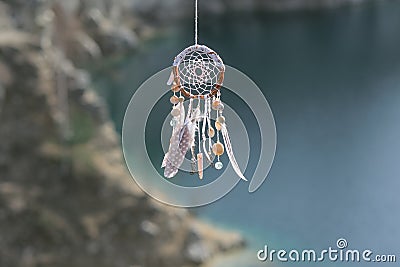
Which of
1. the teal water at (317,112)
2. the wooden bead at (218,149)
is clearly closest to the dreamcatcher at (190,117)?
the wooden bead at (218,149)

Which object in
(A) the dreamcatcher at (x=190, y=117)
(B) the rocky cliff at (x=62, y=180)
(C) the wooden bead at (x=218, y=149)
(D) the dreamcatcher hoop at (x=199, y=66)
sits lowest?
A: (C) the wooden bead at (x=218, y=149)

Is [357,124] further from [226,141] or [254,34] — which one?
[226,141]

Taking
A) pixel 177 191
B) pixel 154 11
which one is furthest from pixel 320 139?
pixel 154 11

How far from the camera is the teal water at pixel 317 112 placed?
12.6 feet

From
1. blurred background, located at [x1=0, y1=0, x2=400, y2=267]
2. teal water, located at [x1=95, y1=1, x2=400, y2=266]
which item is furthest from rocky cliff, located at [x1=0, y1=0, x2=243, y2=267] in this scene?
teal water, located at [x1=95, y1=1, x2=400, y2=266]

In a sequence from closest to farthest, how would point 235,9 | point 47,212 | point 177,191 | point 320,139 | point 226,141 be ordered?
point 226,141 → point 47,212 → point 177,191 → point 320,139 → point 235,9

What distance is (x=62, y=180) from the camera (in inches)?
161

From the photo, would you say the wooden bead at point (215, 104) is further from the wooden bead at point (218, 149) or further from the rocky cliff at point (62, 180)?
the rocky cliff at point (62, 180)

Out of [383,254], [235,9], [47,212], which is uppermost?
[235,9]

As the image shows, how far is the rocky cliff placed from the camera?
377 centimetres

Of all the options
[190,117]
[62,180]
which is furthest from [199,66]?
[62,180]

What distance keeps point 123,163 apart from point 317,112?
5.06 ft

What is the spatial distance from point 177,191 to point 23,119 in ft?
3.73

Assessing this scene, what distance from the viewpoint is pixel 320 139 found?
4.49m
